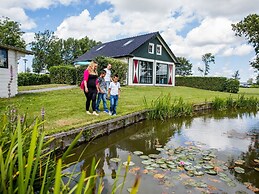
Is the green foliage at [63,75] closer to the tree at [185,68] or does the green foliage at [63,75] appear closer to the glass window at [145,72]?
the glass window at [145,72]

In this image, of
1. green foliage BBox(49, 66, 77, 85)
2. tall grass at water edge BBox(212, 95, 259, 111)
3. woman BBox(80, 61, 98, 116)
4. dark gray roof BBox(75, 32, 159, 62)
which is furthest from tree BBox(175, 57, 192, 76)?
woman BBox(80, 61, 98, 116)

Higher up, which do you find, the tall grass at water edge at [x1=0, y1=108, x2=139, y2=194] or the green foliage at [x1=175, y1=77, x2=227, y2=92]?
the green foliage at [x1=175, y1=77, x2=227, y2=92]

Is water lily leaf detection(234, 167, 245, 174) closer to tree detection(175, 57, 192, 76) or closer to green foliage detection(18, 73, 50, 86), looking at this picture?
green foliage detection(18, 73, 50, 86)

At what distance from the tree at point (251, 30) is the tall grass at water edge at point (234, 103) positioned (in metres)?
9.85

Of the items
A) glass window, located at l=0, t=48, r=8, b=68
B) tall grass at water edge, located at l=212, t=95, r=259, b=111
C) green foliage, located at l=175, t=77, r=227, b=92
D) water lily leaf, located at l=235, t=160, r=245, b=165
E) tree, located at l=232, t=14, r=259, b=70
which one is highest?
tree, located at l=232, t=14, r=259, b=70

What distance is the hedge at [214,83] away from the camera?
24.0 meters

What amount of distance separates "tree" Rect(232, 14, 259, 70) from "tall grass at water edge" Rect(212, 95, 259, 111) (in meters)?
9.85

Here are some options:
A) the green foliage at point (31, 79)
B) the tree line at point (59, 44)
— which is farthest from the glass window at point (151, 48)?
the green foliage at point (31, 79)

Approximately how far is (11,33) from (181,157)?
32.3 m

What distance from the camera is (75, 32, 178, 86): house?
20062 millimetres

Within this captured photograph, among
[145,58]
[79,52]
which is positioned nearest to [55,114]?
[145,58]

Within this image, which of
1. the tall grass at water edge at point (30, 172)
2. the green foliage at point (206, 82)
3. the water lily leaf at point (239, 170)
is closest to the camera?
the tall grass at water edge at point (30, 172)

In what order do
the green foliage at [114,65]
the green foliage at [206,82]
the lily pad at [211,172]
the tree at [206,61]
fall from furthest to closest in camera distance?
the tree at [206,61] < the green foliage at [206,82] < the green foliage at [114,65] < the lily pad at [211,172]

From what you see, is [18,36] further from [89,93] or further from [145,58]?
[89,93]
